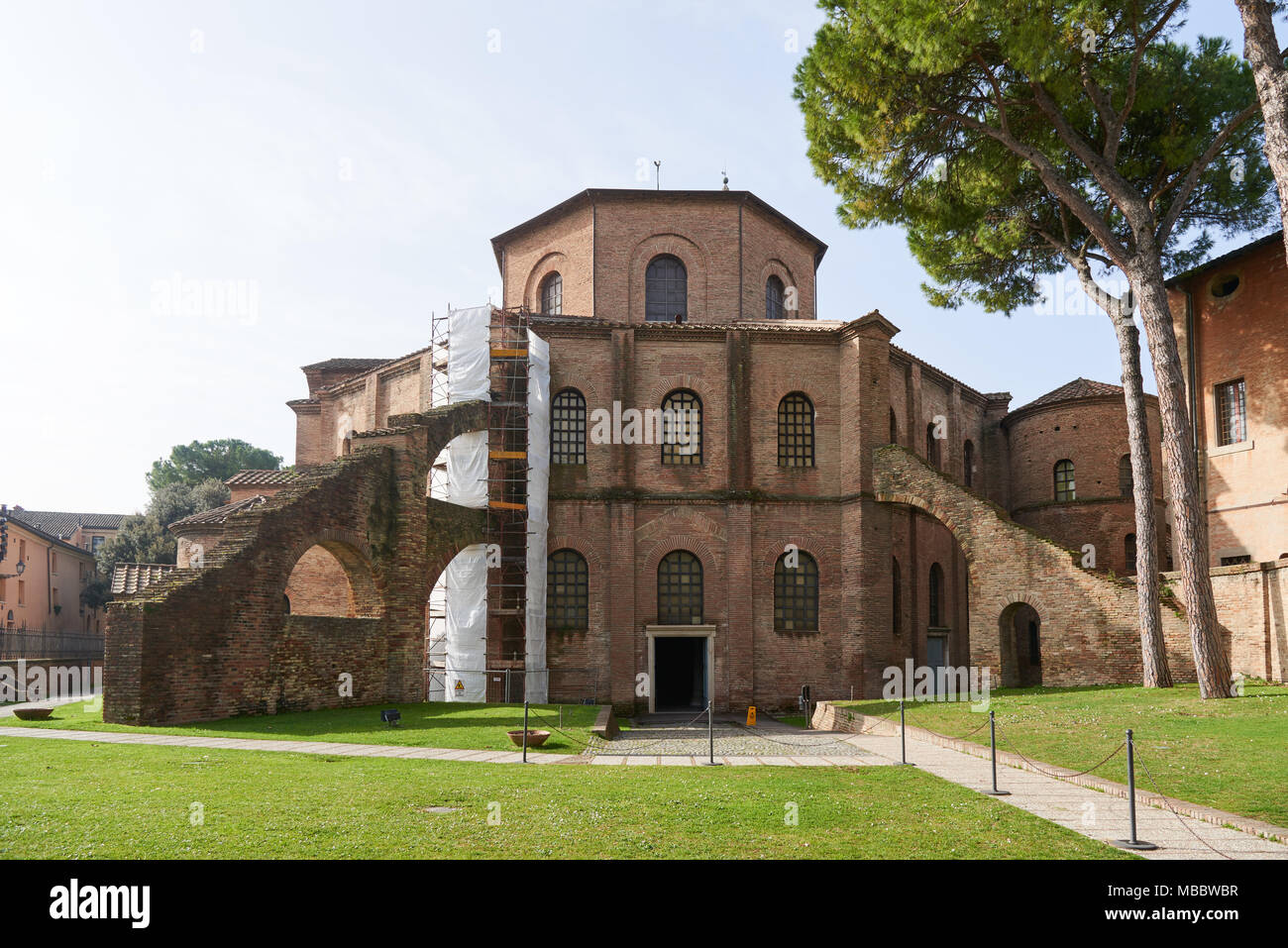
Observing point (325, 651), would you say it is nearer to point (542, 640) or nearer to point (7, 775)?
point (542, 640)

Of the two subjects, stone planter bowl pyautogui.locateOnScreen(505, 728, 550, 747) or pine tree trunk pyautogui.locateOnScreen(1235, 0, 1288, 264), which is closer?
pine tree trunk pyautogui.locateOnScreen(1235, 0, 1288, 264)

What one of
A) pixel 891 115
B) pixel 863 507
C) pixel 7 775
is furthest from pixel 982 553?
pixel 7 775

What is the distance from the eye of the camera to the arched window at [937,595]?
98.6ft

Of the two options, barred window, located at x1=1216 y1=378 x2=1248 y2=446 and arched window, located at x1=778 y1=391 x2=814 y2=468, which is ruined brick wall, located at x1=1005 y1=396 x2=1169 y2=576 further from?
arched window, located at x1=778 y1=391 x2=814 y2=468

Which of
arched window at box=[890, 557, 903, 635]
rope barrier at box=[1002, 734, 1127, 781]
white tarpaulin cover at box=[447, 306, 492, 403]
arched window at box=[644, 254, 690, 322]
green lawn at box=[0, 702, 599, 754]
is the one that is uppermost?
arched window at box=[644, 254, 690, 322]

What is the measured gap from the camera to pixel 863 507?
1015 inches

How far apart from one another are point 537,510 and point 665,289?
9.03 meters

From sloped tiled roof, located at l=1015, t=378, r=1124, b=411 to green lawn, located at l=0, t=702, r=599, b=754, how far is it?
73.6 ft

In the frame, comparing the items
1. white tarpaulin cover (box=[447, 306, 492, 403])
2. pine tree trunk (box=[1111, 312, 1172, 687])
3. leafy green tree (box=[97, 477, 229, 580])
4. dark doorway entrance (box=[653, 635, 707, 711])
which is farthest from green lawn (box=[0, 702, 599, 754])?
leafy green tree (box=[97, 477, 229, 580])

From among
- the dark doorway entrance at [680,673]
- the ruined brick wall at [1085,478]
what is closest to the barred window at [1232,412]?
the ruined brick wall at [1085,478]

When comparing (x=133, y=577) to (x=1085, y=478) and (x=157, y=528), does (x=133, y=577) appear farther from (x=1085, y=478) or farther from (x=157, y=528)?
(x=1085, y=478)

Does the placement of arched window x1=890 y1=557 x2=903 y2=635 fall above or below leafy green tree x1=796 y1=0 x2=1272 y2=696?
below

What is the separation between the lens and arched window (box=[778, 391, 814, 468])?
88.6 ft

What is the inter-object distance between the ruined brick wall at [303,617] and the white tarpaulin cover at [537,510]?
2149 mm
